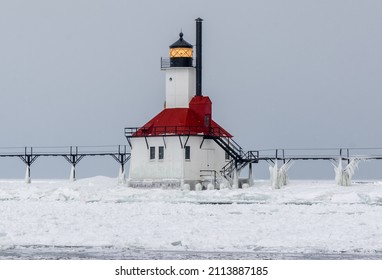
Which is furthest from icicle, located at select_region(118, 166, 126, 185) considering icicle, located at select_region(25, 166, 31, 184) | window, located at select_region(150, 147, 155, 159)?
icicle, located at select_region(25, 166, 31, 184)

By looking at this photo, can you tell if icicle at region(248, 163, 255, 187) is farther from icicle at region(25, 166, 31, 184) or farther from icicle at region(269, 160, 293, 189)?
icicle at region(25, 166, 31, 184)

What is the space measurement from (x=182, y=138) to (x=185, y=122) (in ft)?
4.30

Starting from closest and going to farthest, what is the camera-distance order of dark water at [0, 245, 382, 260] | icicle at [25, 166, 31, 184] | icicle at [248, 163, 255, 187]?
dark water at [0, 245, 382, 260]
icicle at [248, 163, 255, 187]
icicle at [25, 166, 31, 184]

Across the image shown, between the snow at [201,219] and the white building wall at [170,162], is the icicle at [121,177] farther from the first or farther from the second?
the snow at [201,219]

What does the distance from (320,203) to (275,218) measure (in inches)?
391

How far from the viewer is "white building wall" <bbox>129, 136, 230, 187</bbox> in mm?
59562

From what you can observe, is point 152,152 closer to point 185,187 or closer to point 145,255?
point 185,187

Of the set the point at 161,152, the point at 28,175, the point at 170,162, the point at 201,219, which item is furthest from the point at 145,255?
the point at 28,175

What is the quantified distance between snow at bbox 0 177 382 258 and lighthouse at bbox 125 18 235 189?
2.48 metres

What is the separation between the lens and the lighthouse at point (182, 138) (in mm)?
59719

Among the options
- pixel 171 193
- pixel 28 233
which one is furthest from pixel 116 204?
pixel 28 233

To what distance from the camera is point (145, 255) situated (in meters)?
26.8

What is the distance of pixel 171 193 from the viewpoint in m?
54.6
